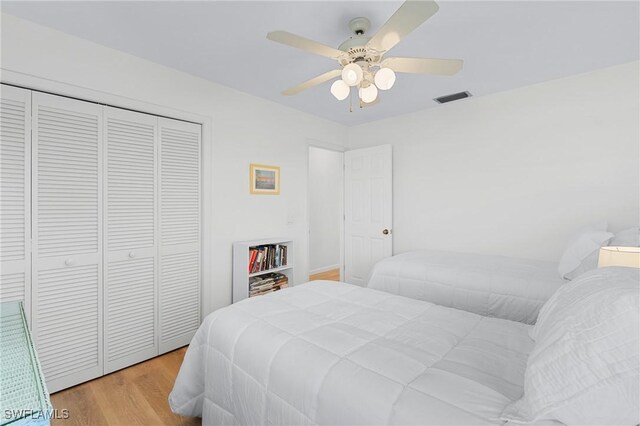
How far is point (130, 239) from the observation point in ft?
8.02

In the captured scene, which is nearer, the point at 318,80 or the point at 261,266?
the point at 318,80

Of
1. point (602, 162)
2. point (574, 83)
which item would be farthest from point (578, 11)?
point (602, 162)

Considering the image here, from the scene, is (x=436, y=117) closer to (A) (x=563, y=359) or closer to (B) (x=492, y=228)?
(B) (x=492, y=228)

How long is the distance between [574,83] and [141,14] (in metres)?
3.60

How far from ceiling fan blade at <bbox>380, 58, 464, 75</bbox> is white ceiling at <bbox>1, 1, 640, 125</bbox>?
35 centimetres

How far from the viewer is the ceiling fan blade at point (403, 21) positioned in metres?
1.27

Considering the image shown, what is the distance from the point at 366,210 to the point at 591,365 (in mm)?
3468

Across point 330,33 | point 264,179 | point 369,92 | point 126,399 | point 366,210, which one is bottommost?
point 126,399

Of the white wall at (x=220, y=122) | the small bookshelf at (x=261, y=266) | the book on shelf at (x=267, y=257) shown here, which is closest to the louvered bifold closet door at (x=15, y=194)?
the white wall at (x=220, y=122)

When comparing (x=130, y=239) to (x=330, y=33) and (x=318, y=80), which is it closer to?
(x=318, y=80)

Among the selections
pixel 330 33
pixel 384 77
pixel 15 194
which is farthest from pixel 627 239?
pixel 15 194

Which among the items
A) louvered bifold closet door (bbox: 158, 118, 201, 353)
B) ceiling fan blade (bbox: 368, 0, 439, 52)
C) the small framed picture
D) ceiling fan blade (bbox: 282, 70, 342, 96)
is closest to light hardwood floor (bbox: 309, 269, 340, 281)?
the small framed picture

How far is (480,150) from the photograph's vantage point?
133 inches

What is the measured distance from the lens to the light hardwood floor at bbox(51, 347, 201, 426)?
71.6 inches
